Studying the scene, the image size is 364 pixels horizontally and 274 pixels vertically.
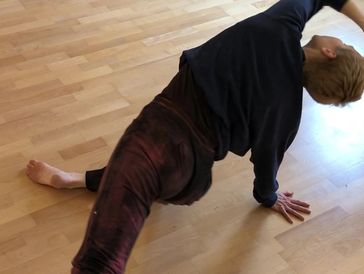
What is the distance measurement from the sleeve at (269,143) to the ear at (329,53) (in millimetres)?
165

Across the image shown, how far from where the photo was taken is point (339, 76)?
43.4 inches

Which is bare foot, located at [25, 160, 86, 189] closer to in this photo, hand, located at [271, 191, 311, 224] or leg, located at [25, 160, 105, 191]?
leg, located at [25, 160, 105, 191]

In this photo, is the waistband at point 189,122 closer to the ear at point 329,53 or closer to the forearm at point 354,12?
the ear at point 329,53

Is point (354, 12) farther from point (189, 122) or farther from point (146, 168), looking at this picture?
point (146, 168)

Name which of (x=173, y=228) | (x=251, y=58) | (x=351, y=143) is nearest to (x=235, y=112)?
(x=251, y=58)

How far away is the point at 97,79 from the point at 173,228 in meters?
0.79

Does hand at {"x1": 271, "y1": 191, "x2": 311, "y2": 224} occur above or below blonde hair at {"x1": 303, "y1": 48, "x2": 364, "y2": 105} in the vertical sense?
below

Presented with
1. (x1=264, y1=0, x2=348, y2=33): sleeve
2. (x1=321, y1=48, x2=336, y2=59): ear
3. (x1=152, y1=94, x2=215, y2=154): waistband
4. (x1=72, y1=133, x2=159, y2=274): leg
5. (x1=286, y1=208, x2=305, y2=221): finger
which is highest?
(x1=264, y1=0, x2=348, y2=33): sleeve

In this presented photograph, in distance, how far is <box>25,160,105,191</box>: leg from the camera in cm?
149

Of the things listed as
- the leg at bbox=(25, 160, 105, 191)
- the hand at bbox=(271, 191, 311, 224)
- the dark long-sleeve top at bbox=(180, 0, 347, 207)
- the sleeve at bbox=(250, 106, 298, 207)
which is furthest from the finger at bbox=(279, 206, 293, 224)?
the leg at bbox=(25, 160, 105, 191)

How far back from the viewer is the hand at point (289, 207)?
4.93ft

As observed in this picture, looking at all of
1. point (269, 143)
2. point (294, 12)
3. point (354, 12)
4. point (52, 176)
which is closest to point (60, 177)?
point (52, 176)

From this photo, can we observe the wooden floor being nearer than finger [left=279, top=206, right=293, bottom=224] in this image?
Yes

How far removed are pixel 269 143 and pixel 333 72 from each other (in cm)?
22
